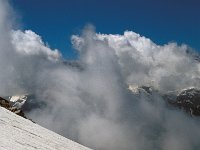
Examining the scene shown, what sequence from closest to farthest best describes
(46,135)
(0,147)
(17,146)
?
(0,147) → (17,146) → (46,135)

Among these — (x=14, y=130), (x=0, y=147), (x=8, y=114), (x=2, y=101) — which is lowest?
(x=0, y=147)

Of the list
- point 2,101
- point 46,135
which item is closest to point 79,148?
point 46,135

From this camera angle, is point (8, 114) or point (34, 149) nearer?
point (34, 149)

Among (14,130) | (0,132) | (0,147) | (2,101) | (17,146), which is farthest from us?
(2,101)

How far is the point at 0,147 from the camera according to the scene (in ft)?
27.5

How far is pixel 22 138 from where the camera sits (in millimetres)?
10562

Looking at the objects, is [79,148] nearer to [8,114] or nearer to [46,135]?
[46,135]

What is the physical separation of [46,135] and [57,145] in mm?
1109

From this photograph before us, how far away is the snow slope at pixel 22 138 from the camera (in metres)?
9.45

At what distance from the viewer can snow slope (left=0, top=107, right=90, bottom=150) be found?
31.0 ft

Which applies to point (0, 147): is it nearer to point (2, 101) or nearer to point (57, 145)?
point (57, 145)

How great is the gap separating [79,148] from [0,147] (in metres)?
4.96

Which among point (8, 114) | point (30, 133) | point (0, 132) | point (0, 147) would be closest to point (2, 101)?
point (8, 114)

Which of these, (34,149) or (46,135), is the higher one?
(46,135)
